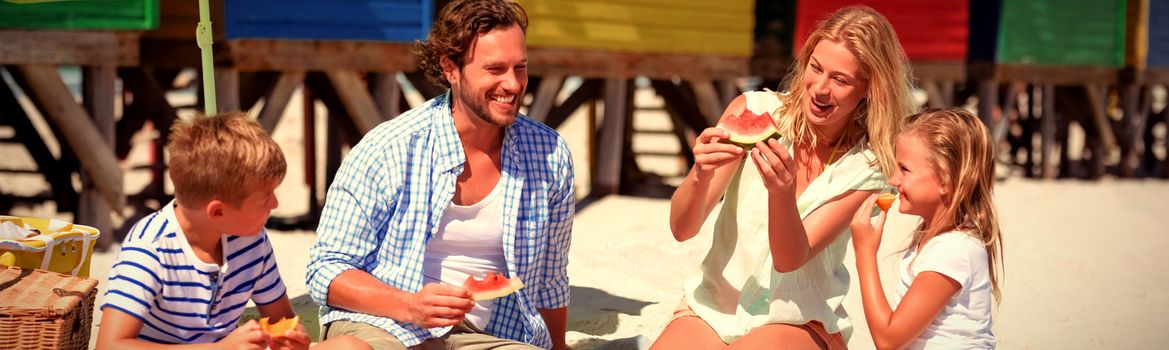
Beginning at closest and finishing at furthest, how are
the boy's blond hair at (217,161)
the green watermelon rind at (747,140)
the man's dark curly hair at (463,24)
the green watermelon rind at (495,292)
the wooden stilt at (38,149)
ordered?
the boy's blond hair at (217,161) < the green watermelon rind at (495,292) < the green watermelon rind at (747,140) < the man's dark curly hair at (463,24) < the wooden stilt at (38,149)

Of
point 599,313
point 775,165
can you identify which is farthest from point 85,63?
point 775,165

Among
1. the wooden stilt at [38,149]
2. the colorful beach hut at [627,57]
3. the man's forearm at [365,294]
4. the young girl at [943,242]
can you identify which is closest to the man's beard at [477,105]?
the man's forearm at [365,294]

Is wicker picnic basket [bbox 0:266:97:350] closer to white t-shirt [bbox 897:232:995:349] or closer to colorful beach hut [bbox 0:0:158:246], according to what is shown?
white t-shirt [bbox 897:232:995:349]

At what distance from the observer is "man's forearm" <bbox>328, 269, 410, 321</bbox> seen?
145 inches

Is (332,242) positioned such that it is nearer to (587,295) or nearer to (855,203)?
(855,203)

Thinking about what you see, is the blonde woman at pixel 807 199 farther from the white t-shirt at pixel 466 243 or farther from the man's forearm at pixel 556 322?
the white t-shirt at pixel 466 243

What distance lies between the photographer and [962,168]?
3.76 m

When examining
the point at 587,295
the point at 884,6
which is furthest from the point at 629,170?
the point at 587,295

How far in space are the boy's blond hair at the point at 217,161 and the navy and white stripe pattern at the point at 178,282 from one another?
14cm

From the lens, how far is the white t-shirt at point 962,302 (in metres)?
3.72

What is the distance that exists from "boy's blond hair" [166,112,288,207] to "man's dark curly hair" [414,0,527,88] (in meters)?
0.86

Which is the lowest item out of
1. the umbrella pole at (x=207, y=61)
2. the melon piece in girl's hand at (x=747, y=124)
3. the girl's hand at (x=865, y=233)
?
the girl's hand at (x=865, y=233)

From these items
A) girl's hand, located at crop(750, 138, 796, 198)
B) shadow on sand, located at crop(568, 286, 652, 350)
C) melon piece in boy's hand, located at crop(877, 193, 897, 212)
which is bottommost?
shadow on sand, located at crop(568, 286, 652, 350)

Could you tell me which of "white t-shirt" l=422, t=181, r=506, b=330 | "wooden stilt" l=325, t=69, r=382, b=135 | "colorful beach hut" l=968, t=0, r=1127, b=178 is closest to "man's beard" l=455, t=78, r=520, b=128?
"white t-shirt" l=422, t=181, r=506, b=330
